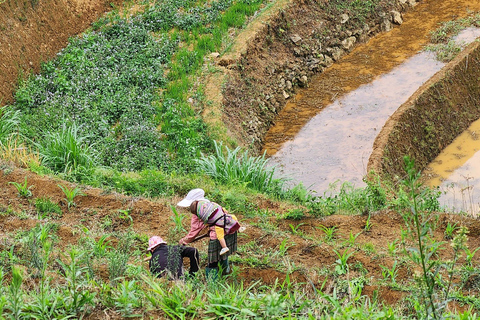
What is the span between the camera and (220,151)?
33.1 ft

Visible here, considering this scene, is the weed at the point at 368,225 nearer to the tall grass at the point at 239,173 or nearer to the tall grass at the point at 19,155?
the tall grass at the point at 239,173

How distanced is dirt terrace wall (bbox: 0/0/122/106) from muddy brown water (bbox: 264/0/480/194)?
5000mm

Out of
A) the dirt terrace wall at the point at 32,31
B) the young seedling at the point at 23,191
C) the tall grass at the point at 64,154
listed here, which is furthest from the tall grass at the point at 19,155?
the dirt terrace wall at the point at 32,31

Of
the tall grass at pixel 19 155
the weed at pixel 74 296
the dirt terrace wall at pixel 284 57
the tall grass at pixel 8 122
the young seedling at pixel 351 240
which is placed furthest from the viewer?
the dirt terrace wall at pixel 284 57

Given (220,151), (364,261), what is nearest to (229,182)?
(220,151)

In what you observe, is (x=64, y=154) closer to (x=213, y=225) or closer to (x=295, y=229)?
(x=295, y=229)

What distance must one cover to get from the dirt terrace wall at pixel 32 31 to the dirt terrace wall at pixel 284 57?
360cm

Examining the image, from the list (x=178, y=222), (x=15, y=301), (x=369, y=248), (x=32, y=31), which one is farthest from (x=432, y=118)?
(x=15, y=301)

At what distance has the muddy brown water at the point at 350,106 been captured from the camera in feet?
38.7

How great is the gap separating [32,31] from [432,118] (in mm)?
8569

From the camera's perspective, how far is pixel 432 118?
A: 12.5m

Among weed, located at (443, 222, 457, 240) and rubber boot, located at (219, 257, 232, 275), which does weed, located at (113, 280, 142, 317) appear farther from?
weed, located at (443, 222, 457, 240)

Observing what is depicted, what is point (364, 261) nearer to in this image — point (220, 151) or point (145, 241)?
point (145, 241)

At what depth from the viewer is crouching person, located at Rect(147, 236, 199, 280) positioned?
17.9ft
